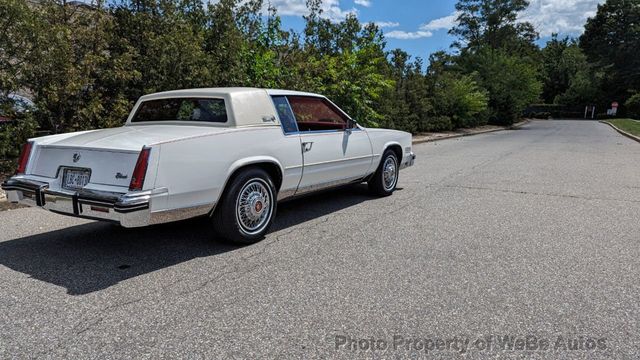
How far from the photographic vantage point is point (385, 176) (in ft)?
22.9

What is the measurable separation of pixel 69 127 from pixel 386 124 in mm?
11711

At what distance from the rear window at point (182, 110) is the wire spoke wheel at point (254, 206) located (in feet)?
2.49

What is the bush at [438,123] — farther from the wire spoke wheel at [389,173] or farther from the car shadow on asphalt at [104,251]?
the car shadow on asphalt at [104,251]

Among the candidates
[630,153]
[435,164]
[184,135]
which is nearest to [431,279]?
[184,135]

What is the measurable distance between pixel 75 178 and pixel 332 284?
241 centimetres

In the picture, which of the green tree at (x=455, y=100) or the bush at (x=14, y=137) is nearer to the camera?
the bush at (x=14, y=137)

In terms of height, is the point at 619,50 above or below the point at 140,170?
above

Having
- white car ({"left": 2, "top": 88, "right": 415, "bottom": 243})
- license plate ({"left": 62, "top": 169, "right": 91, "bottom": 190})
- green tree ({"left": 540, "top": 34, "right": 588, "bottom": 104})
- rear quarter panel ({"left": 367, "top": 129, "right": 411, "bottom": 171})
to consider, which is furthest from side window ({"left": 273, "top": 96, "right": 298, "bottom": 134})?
green tree ({"left": 540, "top": 34, "right": 588, "bottom": 104})

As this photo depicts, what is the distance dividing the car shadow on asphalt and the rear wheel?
19 cm

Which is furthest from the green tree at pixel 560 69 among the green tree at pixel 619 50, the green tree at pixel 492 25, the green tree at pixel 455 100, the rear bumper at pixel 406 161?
the rear bumper at pixel 406 161

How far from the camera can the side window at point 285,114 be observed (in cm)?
508

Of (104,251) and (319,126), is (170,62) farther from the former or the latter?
(104,251)

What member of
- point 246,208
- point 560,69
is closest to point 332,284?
point 246,208

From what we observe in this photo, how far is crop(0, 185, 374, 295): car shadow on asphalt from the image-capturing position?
12.2 ft
